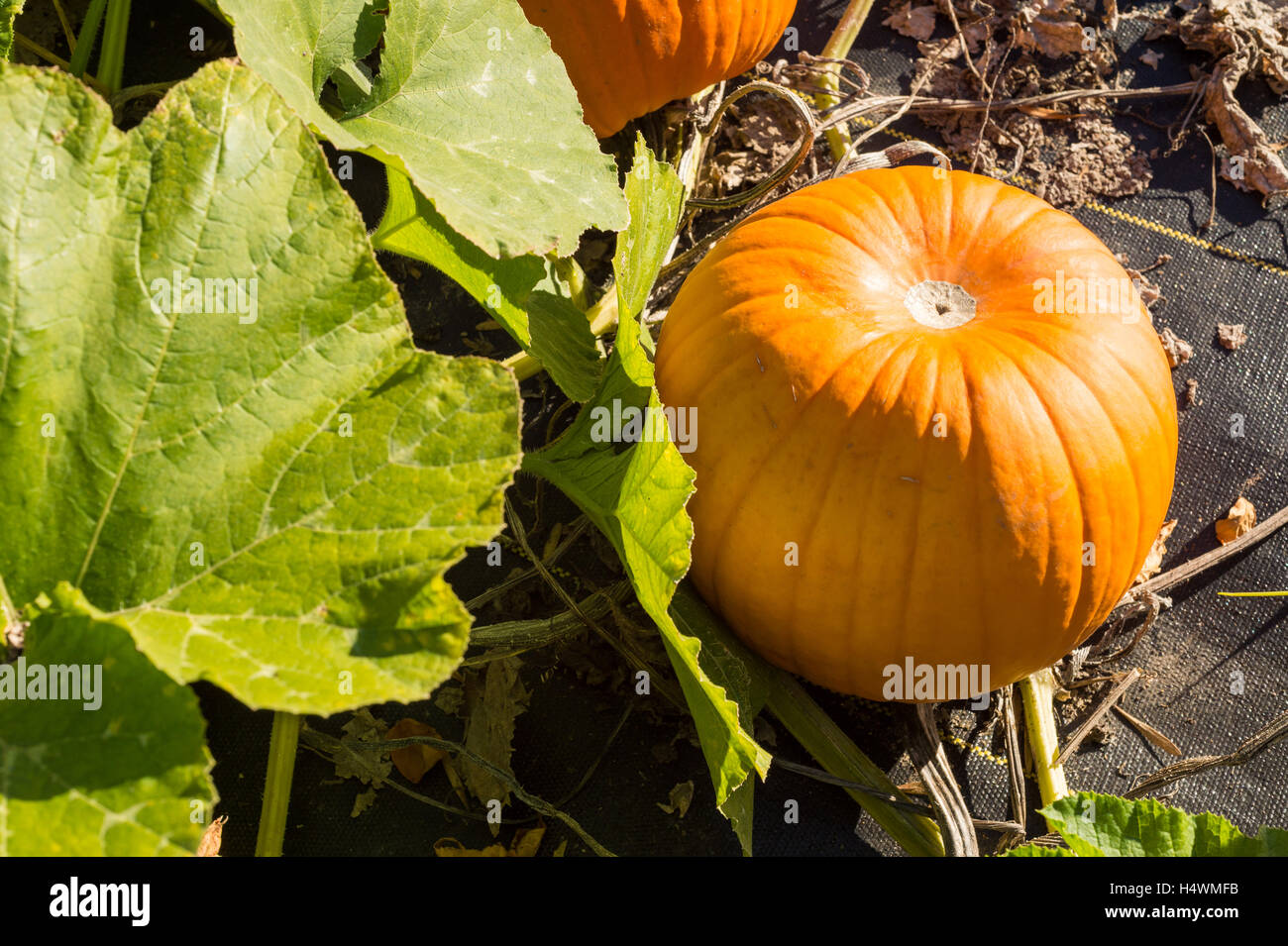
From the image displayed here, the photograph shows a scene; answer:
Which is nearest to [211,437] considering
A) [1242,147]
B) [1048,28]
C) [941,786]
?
[941,786]

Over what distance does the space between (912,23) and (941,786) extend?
1.87m

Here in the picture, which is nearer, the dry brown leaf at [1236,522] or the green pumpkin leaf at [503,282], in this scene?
the green pumpkin leaf at [503,282]

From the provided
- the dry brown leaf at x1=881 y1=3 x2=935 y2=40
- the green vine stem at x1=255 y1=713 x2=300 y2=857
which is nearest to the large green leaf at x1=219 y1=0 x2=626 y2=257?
the green vine stem at x1=255 y1=713 x2=300 y2=857

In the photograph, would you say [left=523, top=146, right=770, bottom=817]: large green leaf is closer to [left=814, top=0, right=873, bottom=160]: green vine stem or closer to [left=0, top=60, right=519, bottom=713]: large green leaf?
[left=0, top=60, right=519, bottom=713]: large green leaf

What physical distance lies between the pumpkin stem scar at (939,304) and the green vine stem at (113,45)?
159 centimetres

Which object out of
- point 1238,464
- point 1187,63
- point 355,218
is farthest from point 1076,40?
point 355,218

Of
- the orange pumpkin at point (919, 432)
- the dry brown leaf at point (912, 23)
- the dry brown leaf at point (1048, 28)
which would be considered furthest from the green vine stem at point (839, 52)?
the orange pumpkin at point (919, 432)

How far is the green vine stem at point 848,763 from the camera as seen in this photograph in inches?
76.3

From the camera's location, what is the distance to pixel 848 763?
1.97m

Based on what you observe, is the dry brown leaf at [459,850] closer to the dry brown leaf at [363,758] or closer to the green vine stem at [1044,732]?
the dry brown leaf at [363,758]

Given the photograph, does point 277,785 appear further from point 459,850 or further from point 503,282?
point 503,282

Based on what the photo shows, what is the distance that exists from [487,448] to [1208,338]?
1.83m

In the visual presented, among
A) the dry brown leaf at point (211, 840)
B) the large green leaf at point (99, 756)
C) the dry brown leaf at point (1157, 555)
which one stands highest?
the dry brown leaf at point (1157, 555)
